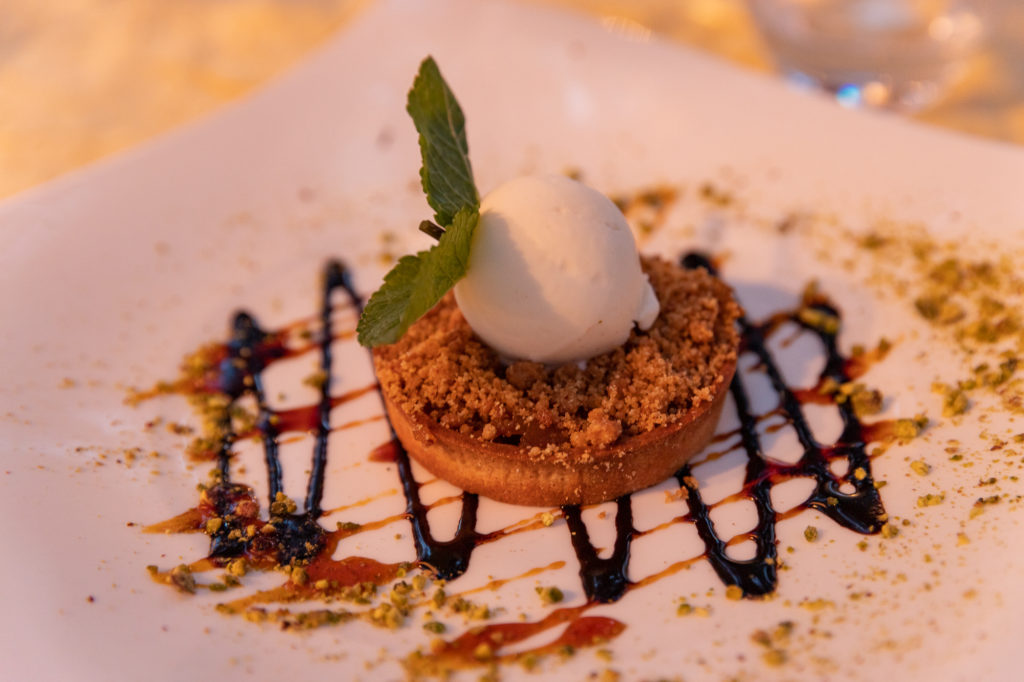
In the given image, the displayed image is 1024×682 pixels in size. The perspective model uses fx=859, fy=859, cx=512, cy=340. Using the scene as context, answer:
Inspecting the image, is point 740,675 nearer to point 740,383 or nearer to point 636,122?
point 740,383

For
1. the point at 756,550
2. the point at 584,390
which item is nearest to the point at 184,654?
the point at 584,390

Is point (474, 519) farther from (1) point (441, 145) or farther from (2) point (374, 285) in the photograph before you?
(2) point (374, 285)

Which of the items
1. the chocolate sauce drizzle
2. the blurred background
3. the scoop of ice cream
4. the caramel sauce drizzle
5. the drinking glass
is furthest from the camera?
the blurred background

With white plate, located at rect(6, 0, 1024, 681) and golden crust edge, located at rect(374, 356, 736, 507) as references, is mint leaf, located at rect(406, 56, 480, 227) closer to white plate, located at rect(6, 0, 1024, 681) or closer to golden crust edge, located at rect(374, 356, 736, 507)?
golden crust edge, located at rect(374, 356, 736, 507)

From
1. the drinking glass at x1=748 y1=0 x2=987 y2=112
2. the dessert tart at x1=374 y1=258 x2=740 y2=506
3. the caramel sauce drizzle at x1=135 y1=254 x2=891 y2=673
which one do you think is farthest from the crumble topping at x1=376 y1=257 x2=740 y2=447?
the drinking glass at x1=748 y1=0 x2=987 y2=112

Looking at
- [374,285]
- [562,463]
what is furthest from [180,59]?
[562,463]

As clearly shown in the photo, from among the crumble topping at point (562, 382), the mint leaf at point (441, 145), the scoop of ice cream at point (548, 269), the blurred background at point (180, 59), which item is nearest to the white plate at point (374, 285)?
the crumble topping at point (562, 382)

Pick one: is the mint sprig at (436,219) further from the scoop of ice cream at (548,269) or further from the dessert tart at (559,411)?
the dessert tart at (559,411)
